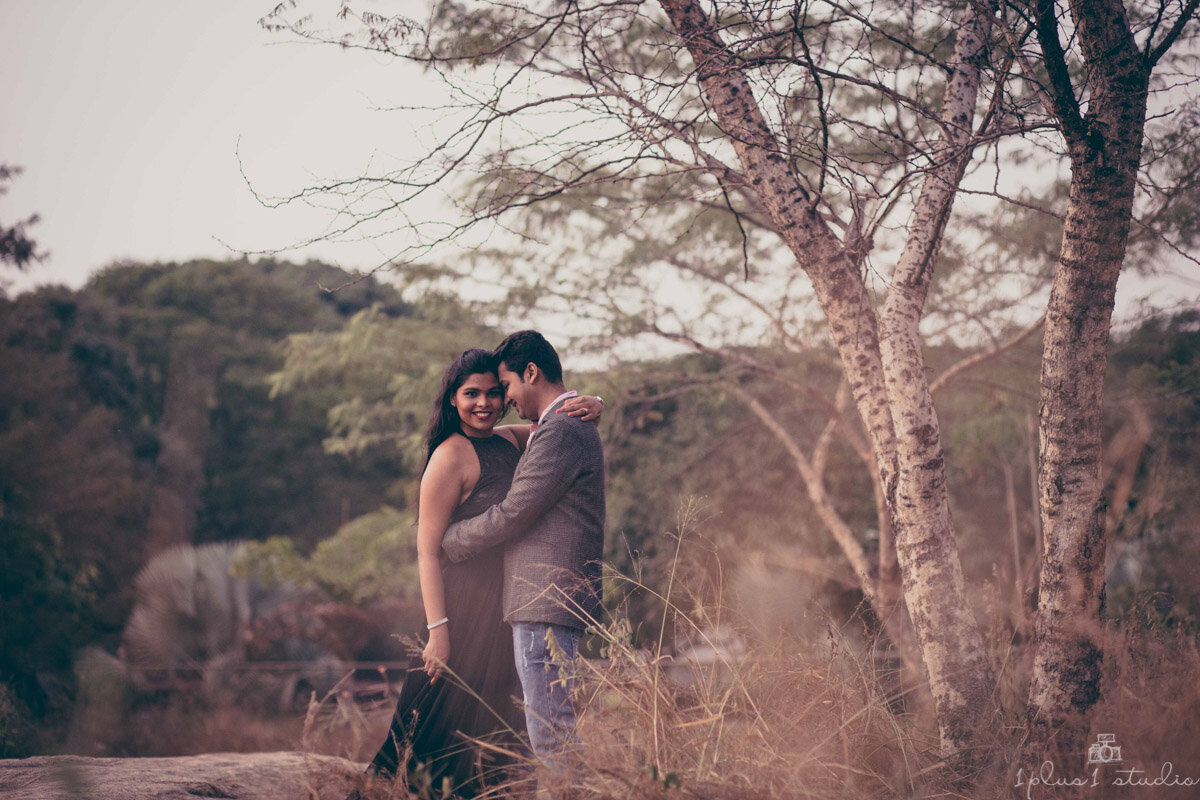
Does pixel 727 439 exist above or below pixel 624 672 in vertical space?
above

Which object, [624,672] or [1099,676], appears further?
[1099,676]

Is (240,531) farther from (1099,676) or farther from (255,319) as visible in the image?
(1099,676)

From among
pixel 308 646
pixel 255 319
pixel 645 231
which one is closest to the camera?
pixel 645 231

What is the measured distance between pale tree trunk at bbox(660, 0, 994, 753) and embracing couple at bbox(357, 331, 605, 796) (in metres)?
1.14

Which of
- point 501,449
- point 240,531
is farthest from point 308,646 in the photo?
point 240,531

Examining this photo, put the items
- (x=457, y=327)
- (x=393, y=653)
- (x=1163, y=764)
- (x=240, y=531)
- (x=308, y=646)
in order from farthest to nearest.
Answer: (x=240, y=531) → (x=393, y=653) → (x=308, y=646) → (x=457, y=327) → (x=1163, y=764)

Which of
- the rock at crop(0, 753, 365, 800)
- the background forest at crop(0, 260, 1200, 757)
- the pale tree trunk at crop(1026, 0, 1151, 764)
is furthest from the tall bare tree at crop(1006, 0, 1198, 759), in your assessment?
the rock at crop(0, 753, 365, 800)

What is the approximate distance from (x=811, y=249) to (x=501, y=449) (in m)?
1.48

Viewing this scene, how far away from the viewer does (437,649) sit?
3221 mm

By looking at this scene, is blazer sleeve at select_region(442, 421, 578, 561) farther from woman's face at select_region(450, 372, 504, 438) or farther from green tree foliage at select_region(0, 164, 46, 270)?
green tree foliage at select_region(0, 164, 46, 270)

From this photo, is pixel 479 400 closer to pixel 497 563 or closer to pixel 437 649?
pixel 497 563

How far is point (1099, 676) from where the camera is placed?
326 cm

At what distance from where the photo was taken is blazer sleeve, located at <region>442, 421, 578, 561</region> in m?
3.12

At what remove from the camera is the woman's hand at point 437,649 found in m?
3.19
